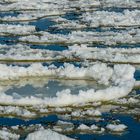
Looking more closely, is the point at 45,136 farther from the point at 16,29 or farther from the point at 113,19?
the point at 113,19

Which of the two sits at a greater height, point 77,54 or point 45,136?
point 77,54

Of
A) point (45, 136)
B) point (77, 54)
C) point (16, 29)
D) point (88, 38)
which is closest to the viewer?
point (45, 136)

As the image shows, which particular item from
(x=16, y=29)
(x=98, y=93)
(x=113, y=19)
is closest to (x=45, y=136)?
(x=98, y=93)

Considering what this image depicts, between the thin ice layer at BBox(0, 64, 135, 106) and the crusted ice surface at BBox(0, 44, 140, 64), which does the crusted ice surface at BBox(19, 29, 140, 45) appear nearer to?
the crusted ice surface at BBox(0, 44, 140, 64)

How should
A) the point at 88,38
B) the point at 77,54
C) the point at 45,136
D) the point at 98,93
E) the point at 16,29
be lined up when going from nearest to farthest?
the point at 45,136
the point at 98,93
the point at 77,54
the point at 88,38
the point at 16,29

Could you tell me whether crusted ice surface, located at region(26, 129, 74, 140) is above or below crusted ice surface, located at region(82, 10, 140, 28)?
below

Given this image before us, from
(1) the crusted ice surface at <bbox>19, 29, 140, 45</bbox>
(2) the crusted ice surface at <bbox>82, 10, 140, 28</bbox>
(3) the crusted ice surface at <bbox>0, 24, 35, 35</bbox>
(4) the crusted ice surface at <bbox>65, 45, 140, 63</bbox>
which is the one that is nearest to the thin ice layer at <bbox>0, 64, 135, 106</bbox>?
(4) the crusted ice surface at <bbox>65, 45, 140, 63</bbox>

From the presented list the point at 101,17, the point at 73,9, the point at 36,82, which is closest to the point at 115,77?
the point at 36,82

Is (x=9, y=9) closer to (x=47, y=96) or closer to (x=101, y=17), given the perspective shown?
(x=101, y=17)

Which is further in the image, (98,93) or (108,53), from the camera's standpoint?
(108,53)

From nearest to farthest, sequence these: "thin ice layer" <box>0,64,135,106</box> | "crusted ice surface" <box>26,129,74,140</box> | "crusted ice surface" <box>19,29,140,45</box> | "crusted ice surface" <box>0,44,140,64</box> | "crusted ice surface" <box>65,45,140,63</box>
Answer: "crusted ice surface" <box>26,129,74,140</box>, "thin ice layer" <box>0,64,135,106</box>, "crusted ice surface" <box>65,45,140,63</box>, "crusted ice surface" <box>0,44,140,64</box>, "crusted ice surface" <box>19,29,140,45</box>

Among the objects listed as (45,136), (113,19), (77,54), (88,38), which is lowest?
(45,136)
